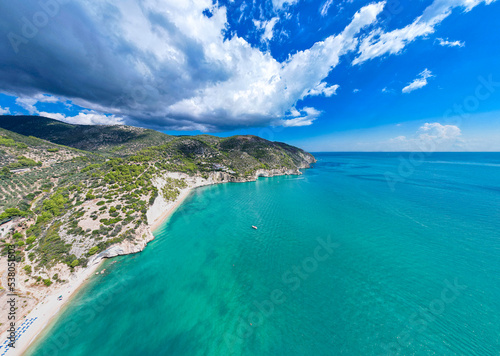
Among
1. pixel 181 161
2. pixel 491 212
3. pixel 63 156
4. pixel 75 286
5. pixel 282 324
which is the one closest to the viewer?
pixel 282 324

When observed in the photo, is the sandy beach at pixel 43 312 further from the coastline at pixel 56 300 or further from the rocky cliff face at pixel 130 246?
the rocky cliff face at pixel 130 246

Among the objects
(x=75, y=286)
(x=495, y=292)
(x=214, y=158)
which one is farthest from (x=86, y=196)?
(x=495, y=292)

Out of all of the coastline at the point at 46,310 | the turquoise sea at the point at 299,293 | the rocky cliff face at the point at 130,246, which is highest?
the rocky cliff face at the point at 130,246

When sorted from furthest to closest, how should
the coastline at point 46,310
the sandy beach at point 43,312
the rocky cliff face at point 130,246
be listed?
the rocky cliff face at point 130,246, the coastline at point 46,310, the sandy beach at point 43,312

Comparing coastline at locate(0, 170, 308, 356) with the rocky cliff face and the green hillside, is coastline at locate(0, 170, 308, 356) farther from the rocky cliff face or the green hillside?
the green hillside

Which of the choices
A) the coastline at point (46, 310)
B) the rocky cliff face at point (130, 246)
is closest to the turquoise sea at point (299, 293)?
the coastline at point (46, 310)

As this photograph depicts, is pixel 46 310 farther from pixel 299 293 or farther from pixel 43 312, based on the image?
pixel 299 293

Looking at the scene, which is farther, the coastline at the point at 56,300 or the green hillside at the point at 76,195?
the green hillside at the point at 76,195

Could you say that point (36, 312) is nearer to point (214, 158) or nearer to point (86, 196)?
point (86, 196)

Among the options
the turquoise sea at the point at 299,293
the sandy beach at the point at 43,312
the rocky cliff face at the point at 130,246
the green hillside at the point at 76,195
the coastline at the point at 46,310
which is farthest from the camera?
the rocky cliff face at the point at 130,246
